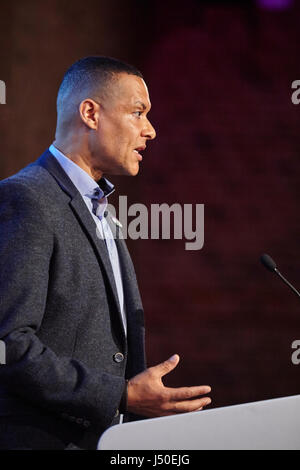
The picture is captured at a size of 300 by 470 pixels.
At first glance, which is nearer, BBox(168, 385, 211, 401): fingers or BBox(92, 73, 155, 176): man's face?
BBox(168, 385, 211, 401): fingers

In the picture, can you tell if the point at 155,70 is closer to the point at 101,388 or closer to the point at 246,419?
the point at 101,388

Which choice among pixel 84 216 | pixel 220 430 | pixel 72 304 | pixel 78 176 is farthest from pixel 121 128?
pixel 220 430

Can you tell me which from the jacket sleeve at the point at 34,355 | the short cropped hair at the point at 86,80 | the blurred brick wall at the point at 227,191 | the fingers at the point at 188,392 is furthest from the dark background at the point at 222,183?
the fingers at the point at 188,392

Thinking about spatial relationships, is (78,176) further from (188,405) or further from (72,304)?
(188,405)

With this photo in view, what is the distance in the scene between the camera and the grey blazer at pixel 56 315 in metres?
1.10

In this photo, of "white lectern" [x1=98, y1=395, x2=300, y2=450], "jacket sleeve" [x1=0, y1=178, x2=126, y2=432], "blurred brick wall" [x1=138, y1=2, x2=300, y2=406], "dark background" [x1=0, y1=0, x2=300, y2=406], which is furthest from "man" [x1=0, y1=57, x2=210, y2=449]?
"blurred brick wall" [x1=138, y1=2, x2=300, y2=406]

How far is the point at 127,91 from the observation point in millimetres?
1560

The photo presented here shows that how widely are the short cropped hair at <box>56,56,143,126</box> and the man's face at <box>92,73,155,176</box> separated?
25mm

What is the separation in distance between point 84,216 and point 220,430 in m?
0.66

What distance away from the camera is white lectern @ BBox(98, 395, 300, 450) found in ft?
2.62

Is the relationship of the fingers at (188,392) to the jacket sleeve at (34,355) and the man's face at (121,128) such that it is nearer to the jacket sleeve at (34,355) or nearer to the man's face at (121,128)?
the jacket sleeve at (34,355)

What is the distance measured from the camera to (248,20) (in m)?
2.88

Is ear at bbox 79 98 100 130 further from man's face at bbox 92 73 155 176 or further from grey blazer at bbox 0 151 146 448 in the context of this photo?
grey blazer at bbox 0 151 146 448
